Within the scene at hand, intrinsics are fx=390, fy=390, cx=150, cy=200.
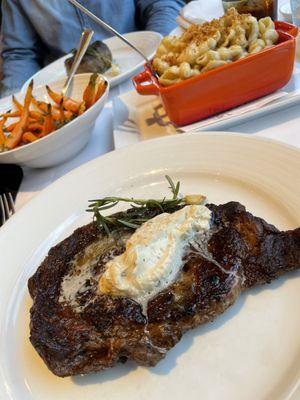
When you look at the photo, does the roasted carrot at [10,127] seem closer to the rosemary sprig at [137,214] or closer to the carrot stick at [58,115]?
the carrot stick at [58,115]

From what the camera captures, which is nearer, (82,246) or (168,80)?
(82,246)

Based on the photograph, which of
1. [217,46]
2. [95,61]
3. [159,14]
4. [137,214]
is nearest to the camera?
[137,214]

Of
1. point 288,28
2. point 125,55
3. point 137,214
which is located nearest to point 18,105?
point 125,55

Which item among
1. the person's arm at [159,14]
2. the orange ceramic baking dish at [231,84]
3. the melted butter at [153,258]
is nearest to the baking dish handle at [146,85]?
the orange ceramic baking dish at [231,84]

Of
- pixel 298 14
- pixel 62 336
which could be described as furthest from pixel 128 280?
pixel 298 14

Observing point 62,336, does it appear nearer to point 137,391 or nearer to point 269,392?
point 137,391

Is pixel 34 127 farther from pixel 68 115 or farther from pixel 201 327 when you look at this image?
pixel 201 327
